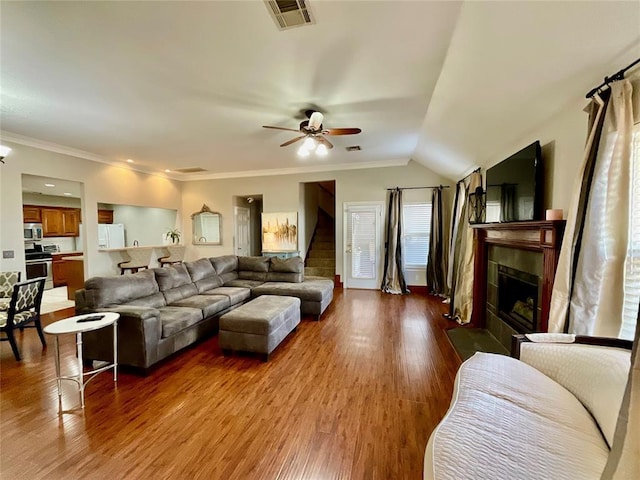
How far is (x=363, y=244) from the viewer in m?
6.54

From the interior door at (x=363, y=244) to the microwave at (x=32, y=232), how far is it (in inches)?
298

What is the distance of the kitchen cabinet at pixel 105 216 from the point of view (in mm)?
7504

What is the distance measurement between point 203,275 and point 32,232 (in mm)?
5450

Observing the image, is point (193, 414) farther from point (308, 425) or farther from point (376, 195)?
point (376, 195)

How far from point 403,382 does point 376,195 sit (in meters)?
4.62

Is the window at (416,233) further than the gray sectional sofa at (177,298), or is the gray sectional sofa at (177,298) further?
the window at (416,233)

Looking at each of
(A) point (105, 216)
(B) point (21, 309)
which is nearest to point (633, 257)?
(B) point (21, 309)

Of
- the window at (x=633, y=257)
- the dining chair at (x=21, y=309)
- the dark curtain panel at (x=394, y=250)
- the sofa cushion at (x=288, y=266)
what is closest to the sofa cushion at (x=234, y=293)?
the sofa cushion at (x=288, y=266)

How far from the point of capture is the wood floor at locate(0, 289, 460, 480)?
167cm

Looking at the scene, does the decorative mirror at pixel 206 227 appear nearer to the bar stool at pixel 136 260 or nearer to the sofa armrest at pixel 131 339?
the bar stool at pixel 136 260

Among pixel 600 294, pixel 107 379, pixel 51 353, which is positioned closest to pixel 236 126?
pixel 107 379

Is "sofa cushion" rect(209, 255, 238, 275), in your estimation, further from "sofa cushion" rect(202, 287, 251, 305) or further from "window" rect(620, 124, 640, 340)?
"window" rect(620, 124, 640, 340)

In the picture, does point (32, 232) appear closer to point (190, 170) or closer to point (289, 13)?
point (190, 170)

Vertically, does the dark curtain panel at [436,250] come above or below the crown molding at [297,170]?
below
